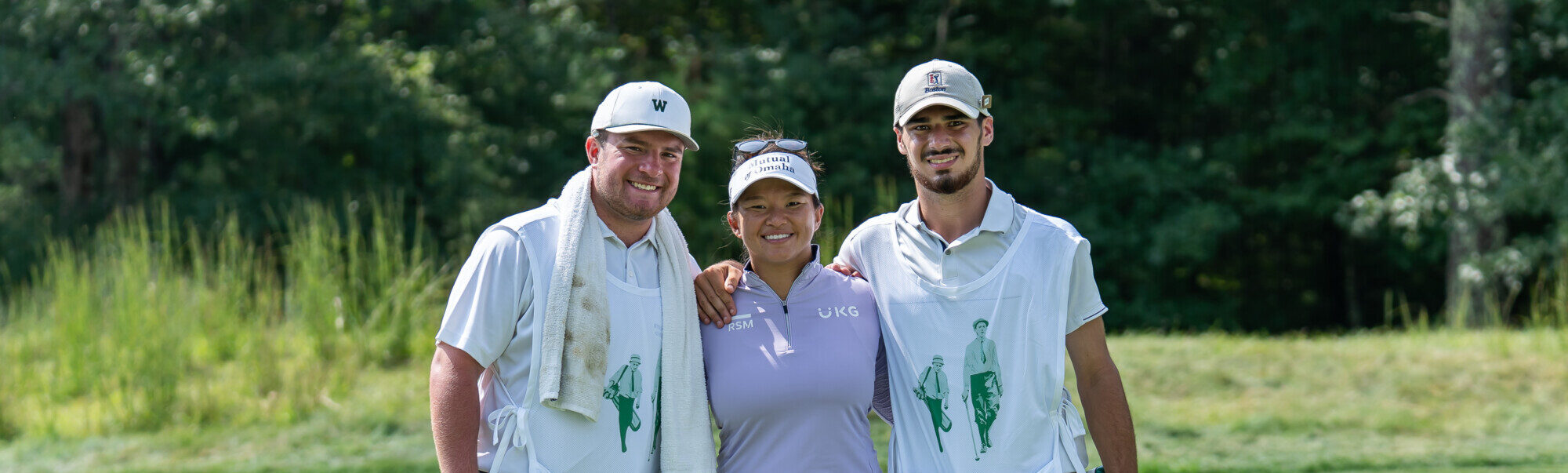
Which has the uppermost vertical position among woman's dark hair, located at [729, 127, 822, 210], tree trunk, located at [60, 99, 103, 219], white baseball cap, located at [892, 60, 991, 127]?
tree trunk, located at [60, 99, 103, 219]

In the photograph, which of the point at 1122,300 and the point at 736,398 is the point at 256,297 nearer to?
the point at 736,398

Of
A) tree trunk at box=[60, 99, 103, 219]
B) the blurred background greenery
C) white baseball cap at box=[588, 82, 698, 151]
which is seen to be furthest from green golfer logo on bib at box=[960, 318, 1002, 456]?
tree trunk at box=[60, 99, 103, 219]

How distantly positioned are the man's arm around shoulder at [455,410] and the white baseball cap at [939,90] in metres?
1.22

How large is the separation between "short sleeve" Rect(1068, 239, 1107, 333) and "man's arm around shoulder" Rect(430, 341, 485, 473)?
1478mm

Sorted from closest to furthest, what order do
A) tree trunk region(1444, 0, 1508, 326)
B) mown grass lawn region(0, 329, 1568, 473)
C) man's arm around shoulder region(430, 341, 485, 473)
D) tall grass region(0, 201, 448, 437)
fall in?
1. man's arm around shoulder region(430, 341, 485, 473)
2. mown grass lawn region(0, 329, 1568, 473)
3. tall grass region(0, 201, 448, 437)
4. tree trunk region(1444, 0, 1508, 326)

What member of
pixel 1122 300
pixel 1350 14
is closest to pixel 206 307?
pixel 1122 300

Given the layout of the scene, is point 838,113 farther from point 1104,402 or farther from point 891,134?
point 1104,402

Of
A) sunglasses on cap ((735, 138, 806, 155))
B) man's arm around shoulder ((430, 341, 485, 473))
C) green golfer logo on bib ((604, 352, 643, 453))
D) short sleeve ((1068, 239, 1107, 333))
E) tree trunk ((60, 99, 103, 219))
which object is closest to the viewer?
man's arm around shoulder ((430, 341, 485, 473))

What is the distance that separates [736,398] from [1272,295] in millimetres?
19733

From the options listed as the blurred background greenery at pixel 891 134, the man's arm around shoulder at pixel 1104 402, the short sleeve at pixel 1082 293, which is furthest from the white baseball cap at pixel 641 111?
the blurred background greenery at pixel 891 134

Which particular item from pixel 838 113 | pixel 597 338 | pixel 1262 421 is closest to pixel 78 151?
pixel 838 113

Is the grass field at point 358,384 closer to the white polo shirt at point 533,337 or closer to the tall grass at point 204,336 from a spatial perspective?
the tall grass at point 204,336

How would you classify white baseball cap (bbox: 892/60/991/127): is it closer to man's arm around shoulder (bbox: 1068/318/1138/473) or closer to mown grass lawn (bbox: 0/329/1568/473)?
man's arm around shoulder (bbox: 1068/318/1138/473)

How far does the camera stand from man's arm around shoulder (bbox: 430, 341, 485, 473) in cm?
302
